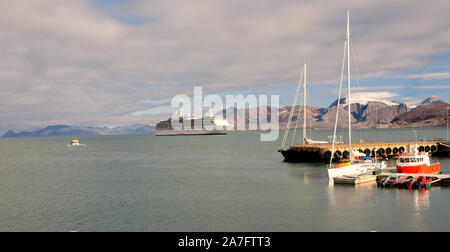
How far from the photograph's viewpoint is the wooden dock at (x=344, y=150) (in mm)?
69625

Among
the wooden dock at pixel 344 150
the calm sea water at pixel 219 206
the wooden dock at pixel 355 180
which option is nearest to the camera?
the calm sea water at pixel 219 206

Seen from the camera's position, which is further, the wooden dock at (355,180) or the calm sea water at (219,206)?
the wooden dock at (355,180)

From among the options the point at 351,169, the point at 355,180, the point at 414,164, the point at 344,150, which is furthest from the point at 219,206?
the point at 344,150

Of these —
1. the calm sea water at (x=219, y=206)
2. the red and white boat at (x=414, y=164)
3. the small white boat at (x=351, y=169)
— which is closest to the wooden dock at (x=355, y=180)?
the small white boat at (x=351, y=169)

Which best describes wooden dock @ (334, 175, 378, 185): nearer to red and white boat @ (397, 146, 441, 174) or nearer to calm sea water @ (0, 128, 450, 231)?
calm sea water @ (0, 128, 450, 231)

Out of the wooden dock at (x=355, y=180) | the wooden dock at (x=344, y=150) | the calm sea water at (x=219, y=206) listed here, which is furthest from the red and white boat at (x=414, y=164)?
the wooden dock at (x=344, y=150)

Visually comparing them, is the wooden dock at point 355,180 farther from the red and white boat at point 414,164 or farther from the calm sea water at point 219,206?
the red and white boat at point 414,164

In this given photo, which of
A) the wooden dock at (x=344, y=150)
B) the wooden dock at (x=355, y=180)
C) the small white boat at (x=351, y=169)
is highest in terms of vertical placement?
the wooden dock at (x=344, y=150)

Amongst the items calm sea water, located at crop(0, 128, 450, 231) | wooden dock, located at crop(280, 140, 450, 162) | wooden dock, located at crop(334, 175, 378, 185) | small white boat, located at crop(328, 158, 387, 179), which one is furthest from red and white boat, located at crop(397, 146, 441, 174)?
wooden dock, located at crop(280, 140, 450, 162)

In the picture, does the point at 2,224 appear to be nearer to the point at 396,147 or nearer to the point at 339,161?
the point at 339,161

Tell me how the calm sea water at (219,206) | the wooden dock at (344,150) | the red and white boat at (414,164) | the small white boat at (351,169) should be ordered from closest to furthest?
the calm sea water at (219,206), the red and white boat at (414,164), the small white boat at (351,169), the wooden dock at (344,150)

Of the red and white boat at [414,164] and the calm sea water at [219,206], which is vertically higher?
the red and white boat at [414,164]

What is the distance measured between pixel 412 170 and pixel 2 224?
42082 mm
